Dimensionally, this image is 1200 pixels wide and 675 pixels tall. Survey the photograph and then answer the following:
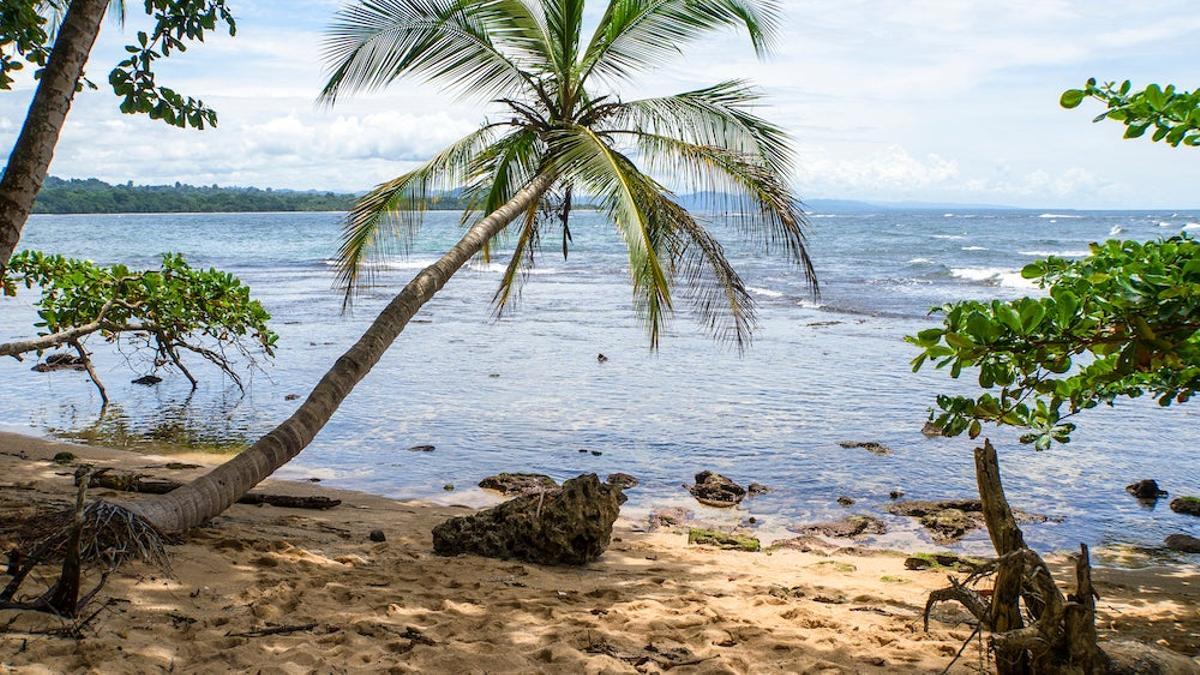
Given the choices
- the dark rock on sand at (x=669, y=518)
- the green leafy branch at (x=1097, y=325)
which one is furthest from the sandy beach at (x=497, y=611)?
the green leafy branch at (x=1097, y=325)

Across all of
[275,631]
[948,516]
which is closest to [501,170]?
[948,516]

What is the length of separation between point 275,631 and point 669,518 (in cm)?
456

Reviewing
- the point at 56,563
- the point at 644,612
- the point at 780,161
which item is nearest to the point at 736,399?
the point at 780,161

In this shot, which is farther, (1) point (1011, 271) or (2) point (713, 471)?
(1) point (1011, 271)

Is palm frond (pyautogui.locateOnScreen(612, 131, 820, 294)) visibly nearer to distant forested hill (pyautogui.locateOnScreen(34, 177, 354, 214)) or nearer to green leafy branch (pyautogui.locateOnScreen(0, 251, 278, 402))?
green leafy branch (pyautogui.locateOnScreen(0, 251, 278, 402))

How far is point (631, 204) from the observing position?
6.66 m

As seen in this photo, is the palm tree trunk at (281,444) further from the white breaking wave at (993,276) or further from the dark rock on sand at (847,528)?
the white breaking wave at (993,276)

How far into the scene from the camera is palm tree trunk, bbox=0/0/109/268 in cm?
485

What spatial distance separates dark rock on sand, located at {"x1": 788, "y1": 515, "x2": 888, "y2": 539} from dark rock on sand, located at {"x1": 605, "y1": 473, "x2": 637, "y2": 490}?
1.81 meters

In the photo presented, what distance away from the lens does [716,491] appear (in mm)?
8922

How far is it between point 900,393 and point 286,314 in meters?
15.2

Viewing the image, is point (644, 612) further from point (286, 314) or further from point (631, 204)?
point (286, 314)

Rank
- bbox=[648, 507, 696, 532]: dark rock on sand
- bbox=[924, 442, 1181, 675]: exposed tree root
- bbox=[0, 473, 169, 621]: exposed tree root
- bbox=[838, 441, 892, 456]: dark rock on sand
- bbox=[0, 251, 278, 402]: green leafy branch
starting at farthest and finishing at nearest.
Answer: bbox=[838, 441, 892, 456]: dark rock on sand
bbox=[0, 251, 278, 402]: green leafy branch
bbox=[648, 507, 696, 532]: dark rock on sand
bbox=[0, 473, 169, 621]: exposed tree root
bbox=[924, 442, 1181, 675]: exposed tree root

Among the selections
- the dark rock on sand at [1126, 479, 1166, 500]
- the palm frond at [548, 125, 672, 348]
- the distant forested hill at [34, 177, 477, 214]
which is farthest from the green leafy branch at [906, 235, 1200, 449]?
the distant forested hill at [34, 177, 477, 214]
